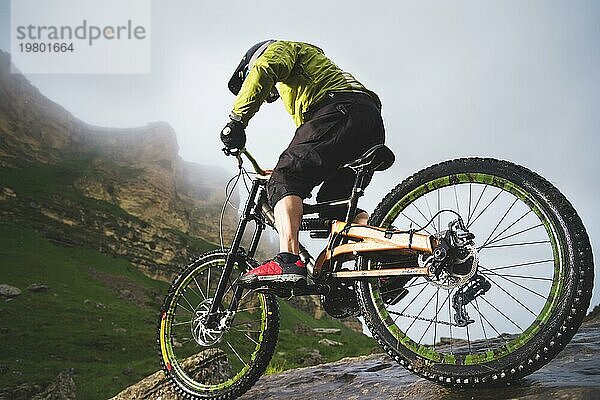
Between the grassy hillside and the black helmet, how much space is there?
56411 mm

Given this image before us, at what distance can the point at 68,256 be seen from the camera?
114 meters

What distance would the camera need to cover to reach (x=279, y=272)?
488cm

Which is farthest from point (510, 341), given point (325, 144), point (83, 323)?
point (83, 323)

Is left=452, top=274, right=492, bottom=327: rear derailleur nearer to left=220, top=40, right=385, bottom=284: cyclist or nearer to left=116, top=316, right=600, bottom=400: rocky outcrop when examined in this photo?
left=116, top=316, right=600, bottom=400: rocky outcrop

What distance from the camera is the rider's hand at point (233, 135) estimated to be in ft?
17.0

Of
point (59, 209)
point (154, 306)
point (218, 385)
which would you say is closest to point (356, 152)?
point (218, 385)

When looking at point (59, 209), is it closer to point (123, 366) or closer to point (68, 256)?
point (68, 256)

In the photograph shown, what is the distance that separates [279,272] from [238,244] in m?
1.04

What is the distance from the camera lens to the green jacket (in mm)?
5137

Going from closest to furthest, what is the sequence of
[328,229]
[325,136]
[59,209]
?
[325,136] → [328,229] → [59,209]

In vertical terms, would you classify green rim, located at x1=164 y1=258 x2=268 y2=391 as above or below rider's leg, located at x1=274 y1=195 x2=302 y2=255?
below

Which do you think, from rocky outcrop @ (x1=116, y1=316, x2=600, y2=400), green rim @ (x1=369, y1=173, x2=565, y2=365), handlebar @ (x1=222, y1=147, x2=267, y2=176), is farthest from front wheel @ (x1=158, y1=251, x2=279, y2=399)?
green rim @ (x1=369, y1=173, x2=565, y2=365)

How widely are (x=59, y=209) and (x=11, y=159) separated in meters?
21.7

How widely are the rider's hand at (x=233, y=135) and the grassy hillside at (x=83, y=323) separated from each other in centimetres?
5699
